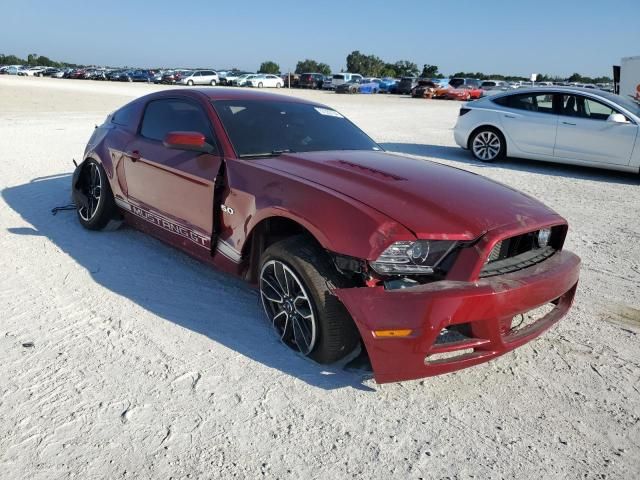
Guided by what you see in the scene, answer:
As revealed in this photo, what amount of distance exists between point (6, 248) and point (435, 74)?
7612cm

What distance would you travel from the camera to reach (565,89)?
9391mm

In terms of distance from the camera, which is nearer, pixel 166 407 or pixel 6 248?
pixel 166 407

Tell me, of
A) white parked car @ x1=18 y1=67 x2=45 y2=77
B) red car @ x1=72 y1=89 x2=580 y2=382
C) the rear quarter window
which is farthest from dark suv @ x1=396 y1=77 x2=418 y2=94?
white parked car @ x1=18 y1=67 x2=45 y2=77

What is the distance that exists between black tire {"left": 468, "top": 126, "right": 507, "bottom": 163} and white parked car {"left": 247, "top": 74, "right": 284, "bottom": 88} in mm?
37092

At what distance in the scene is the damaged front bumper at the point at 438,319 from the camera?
101 inches

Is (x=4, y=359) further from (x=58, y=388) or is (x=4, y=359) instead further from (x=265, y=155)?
(x=265, y=155)

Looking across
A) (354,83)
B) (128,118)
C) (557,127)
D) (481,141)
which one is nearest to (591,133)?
(557,127)

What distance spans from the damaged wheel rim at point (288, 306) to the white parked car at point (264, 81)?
4373 cm

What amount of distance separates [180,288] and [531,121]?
7692 millimetres

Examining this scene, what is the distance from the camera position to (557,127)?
9312mm

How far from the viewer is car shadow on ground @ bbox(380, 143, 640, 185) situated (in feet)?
30.3

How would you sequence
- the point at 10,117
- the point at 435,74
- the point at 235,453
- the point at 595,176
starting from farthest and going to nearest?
the point at 435,74, the point at 10,117, the point at 595,176, the point at 235,453

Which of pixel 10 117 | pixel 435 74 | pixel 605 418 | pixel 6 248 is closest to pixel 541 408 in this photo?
pixel 605 418

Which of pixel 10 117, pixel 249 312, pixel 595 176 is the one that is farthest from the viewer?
pixel 10 117
